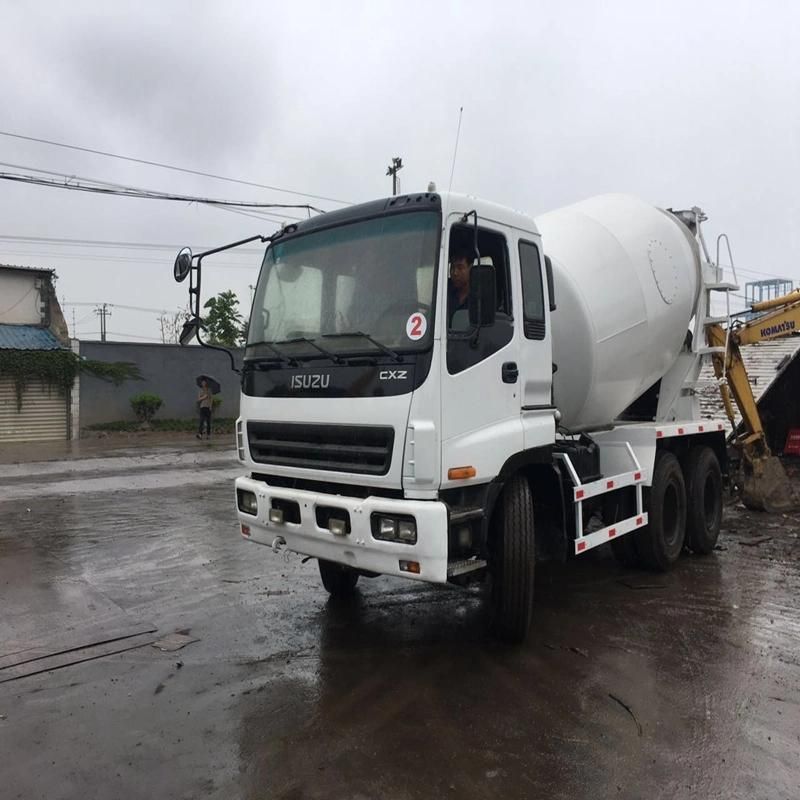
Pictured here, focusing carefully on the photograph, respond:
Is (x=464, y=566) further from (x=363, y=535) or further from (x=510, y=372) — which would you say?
(x=510, y=372)

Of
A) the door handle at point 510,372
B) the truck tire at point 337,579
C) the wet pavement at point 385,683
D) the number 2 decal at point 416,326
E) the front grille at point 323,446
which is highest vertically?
the number 2 decal at point 416,326

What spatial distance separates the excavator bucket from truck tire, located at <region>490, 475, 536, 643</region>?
605 cm

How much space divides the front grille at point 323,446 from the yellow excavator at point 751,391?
5497 millimetres

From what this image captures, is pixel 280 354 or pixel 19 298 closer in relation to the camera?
pixel 280 354

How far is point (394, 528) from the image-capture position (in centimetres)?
403

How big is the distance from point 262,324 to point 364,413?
4.21 ft

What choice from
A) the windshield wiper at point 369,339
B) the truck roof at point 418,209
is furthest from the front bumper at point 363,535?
the truck roof at point 418,209

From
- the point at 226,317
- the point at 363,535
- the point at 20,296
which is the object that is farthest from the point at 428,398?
the point at 226,317

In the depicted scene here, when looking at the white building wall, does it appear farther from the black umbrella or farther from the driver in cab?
the driver in cab

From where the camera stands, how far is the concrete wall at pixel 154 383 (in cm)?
2252

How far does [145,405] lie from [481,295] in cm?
2073

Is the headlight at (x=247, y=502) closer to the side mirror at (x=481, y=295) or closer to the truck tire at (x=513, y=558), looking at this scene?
the truck tire at (x=513, y=558)

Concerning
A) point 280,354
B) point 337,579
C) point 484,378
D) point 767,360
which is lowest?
point 337,579

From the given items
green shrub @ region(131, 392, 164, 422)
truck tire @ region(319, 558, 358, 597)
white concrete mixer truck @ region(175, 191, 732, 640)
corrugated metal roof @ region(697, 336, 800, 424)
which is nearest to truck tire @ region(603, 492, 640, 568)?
white concrete mixer truck @ region(175, 191, 732, 640)
